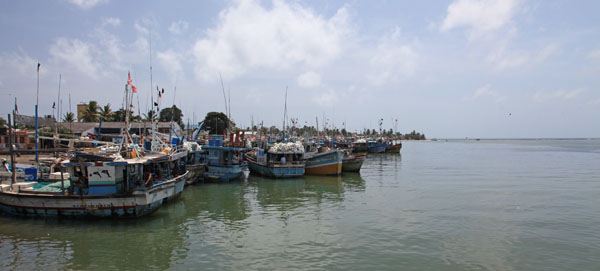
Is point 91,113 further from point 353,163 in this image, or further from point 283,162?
point 353,163

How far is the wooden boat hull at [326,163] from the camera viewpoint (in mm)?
32688

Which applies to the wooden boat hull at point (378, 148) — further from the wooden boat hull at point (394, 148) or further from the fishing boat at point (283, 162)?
the fishing boat at point (283, 162)

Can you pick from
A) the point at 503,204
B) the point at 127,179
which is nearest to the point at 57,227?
the point at 127,179

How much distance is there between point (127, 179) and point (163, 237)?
11.4 feet

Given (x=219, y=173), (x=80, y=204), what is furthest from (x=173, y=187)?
(x=219, y=173)

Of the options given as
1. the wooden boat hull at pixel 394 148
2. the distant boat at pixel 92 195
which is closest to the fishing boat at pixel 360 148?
the wooden boat hull at pixel 394 148

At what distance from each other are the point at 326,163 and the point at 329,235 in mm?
19137

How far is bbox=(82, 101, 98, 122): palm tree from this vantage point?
63000mm

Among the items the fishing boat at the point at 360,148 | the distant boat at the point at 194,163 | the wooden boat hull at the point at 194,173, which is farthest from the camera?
the fishing boat at the point at 360,148

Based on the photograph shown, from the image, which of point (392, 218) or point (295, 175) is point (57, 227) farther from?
point (295, 175)

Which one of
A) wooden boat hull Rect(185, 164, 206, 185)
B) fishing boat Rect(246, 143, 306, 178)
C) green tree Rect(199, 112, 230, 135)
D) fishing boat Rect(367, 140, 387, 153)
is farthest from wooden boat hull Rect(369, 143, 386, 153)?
wooden boat hull Rect(185, 164, 206, 185)

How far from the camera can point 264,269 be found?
10.7 meters

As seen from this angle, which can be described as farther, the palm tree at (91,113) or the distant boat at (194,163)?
the palm tree at (91,113)

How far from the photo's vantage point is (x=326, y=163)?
33062 mm
